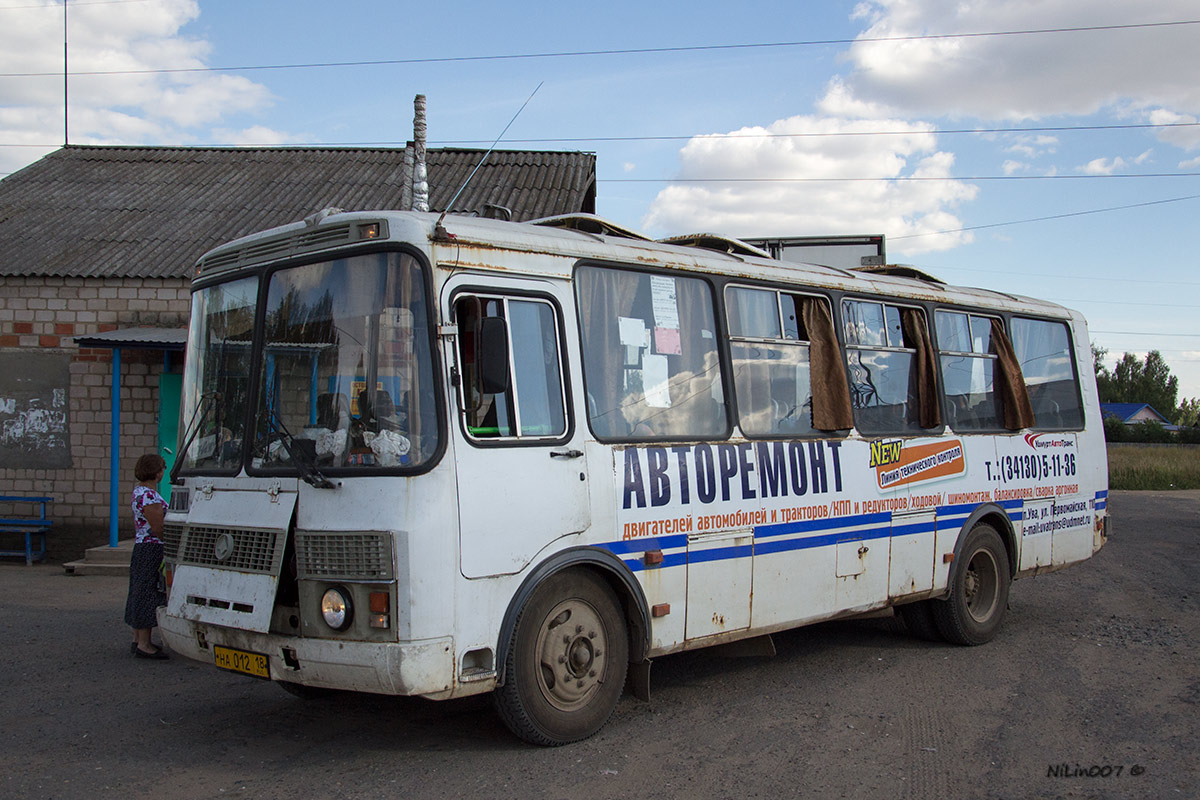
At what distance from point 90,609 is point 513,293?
23.4 ft

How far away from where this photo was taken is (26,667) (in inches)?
304

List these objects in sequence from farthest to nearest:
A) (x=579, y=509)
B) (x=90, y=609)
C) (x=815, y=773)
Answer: (x=90, y=609) < (x=579, y=509) < (x=815, y=773)

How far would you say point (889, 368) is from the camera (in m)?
8.16

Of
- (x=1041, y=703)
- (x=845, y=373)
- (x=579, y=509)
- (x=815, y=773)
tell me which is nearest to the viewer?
(x=815, y=773)

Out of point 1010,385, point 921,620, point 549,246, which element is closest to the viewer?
point 549,246

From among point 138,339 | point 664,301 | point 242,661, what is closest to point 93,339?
point 138,339

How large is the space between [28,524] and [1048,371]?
41.0 feet

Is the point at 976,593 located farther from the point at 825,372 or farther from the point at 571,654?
the point at 571,654

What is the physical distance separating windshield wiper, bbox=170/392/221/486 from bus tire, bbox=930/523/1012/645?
572 cm

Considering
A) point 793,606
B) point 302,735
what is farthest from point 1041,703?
point 302,735

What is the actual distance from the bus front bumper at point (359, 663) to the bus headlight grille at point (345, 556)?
0.32 m

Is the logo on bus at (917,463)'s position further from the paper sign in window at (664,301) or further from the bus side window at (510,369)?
the bus side window at (510,369)

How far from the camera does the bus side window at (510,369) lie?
5.12m

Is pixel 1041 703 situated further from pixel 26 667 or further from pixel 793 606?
pixel 26 667
